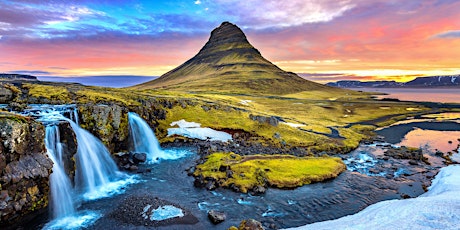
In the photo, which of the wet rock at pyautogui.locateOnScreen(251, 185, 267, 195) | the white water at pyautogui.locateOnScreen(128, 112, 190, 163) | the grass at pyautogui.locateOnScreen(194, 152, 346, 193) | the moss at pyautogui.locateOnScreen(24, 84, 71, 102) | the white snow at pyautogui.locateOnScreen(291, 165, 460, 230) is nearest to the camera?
the white snow at pyautogui.locateOnScreen(291, 165, 460, 230)

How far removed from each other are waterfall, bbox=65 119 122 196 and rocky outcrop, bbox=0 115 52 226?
23.4 ft

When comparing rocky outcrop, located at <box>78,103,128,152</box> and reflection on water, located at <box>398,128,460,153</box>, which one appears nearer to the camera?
rocky outcrop, located at <box>78,103,128,152</box>

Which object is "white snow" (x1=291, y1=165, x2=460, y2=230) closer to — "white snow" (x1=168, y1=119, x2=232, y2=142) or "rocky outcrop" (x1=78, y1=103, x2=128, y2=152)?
"rocky outcrop" (x1=78, y1=103, x2=128, y2=152)

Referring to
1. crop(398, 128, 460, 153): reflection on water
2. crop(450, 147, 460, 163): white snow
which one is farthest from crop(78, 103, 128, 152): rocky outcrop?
crop(398, 128, 460, 153): reflection on water

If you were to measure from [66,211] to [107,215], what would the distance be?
15.6 ft

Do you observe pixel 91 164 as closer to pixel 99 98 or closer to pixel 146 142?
pixel 146 142

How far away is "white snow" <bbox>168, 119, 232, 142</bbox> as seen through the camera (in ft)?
207

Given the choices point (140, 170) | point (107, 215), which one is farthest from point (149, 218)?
point (140, 170)

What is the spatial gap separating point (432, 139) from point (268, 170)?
207 ft

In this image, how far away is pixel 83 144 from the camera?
127 feet

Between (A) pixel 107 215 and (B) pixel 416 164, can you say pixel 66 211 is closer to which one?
(A) pixel 107 215

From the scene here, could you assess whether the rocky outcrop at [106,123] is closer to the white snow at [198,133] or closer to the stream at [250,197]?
the stream at [250,197]

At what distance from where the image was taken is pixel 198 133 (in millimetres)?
64188

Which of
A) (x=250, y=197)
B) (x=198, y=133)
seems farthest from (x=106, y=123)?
(x=250, y=197)
